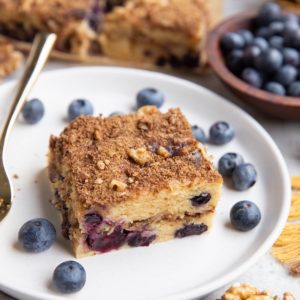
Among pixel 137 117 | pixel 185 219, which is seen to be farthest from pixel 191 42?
pixel 185 219

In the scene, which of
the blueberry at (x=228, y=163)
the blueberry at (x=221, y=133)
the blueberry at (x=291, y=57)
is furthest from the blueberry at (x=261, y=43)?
the blueberry at (x=228, y=163)

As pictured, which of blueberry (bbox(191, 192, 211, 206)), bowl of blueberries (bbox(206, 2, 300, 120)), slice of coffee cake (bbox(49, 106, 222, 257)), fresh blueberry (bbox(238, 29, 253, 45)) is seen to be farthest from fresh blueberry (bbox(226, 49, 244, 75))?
blueberry (bbox(191, 192, 211, 206))

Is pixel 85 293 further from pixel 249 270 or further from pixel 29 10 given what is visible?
pixel 29 10

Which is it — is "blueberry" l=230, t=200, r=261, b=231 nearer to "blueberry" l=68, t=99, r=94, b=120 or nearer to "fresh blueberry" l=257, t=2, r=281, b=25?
"blueberry" l=68, t=99, r=94, b=120

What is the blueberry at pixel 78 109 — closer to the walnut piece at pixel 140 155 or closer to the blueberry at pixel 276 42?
the walnut piece at pixel 140 155

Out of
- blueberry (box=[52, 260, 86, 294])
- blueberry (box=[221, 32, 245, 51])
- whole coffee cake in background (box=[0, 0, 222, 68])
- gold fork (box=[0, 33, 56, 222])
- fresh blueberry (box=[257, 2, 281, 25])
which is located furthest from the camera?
whole coffee cake in background (box=[0, 0, 222, 68])

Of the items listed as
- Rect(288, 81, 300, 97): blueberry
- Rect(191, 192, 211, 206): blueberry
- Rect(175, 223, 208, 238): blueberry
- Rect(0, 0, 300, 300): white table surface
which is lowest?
Rect(0, 0, 300, 300): white table surface

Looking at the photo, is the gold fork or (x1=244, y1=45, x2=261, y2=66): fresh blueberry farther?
(x1=244, y1=45, x2=261, y2=66): fresh blueberry
